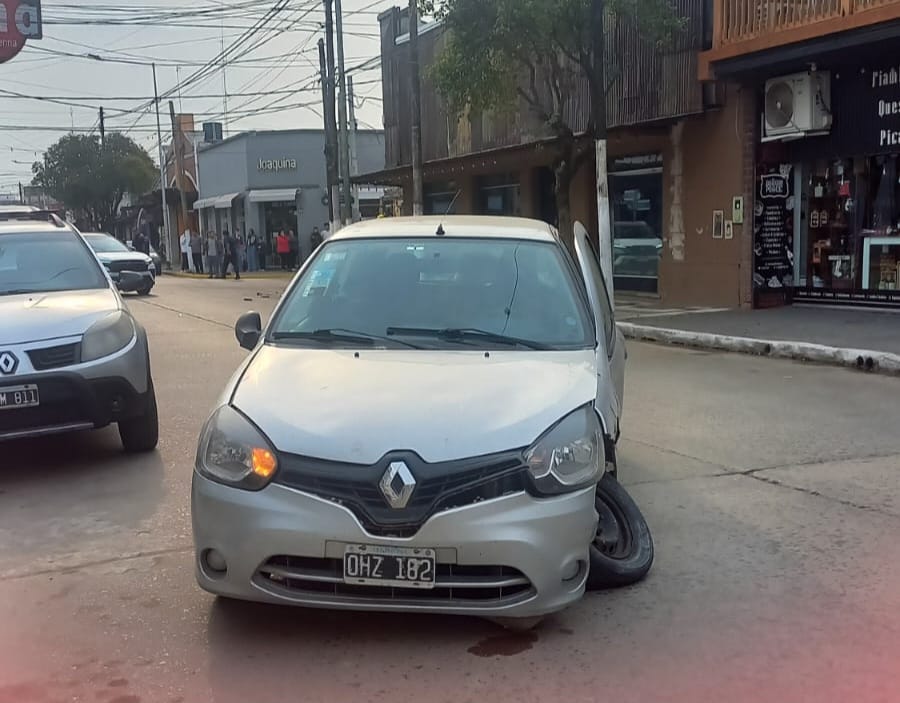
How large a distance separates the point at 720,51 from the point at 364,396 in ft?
41.8

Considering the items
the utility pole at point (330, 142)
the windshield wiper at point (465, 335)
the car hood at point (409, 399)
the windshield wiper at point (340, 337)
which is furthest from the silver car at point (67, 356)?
the utility pole at point (330, 142)

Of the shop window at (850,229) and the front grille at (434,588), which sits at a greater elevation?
the shop window at (850,229)

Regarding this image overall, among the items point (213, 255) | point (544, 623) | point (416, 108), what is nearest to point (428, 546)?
point (544, 623)

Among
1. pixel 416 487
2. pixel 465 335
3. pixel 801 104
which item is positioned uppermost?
pixel 801 104

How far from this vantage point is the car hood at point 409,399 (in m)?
3.51

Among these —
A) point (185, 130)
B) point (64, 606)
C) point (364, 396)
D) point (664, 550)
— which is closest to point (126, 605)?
point (64, 606)

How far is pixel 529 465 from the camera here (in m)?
3.51

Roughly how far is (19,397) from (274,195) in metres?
35.7

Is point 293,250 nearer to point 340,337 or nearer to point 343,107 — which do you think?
point 343,107

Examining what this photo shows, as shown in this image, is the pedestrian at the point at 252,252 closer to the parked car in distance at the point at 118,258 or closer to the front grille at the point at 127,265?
the parked car in distance at the point at 118,258

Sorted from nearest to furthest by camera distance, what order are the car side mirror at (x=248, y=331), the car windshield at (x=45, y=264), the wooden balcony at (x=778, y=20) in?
the car side mirror at (x=248, y=331), the car windshield at (x=45, y=264), the wooden balcony at (x=778, y=20)

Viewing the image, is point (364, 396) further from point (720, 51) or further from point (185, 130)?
point (185, 130)

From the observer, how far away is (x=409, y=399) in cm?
371

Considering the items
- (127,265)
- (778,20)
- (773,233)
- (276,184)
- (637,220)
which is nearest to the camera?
(778,20)
